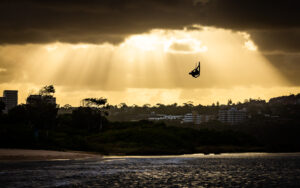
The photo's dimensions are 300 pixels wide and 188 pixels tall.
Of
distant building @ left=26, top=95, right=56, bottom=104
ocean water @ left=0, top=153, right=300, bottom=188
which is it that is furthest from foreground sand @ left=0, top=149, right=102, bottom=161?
distant building @ left=26, top=95, right=56, bottom=104

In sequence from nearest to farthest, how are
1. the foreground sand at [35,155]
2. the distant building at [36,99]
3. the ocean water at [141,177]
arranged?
the ocean water at [141,177]
the foreground sand at [35,155]
the distant building at [36,99]

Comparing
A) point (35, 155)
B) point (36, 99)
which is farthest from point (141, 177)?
point (36, 99)

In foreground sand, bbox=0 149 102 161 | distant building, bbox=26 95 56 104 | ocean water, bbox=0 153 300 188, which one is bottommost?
ocean water, bbox=0 153 300 188

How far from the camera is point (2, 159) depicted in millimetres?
103312

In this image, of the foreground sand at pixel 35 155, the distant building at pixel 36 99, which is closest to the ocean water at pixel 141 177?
the foreground sand at pixel 35 155

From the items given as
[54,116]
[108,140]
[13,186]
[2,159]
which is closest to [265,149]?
[108,140]

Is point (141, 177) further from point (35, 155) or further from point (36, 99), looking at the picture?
point (36, 99)

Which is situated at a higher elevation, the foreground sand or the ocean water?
the foreground sand

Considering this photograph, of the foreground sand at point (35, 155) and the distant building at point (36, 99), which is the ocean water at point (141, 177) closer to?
the foreground sand at point (35, 155)

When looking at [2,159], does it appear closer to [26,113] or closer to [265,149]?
[26,113]

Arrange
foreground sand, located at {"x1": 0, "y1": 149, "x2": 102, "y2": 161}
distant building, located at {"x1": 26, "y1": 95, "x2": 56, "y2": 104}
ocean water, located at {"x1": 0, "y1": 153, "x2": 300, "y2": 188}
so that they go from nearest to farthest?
ocean water, located at {"x1": 0, "y1": 153, "x2": 300, "y2": 188}
foreground sand, located at {"x1": 0, "y1": 149, "x2": 102, "y2": 161}
distant building, located at {"x1": 26, "y1": 95, "x2": 56, "y2": 104}

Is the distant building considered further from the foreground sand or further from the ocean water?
the ocean water

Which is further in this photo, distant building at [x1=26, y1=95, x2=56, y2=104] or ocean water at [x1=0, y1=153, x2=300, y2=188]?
A: distant building at [x1=26, y1=95, x2=56, y2=104]

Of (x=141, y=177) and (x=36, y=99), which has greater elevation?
(x=36, y=99)
